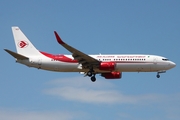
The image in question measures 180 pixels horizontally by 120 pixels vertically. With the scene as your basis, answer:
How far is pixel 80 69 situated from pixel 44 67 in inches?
232

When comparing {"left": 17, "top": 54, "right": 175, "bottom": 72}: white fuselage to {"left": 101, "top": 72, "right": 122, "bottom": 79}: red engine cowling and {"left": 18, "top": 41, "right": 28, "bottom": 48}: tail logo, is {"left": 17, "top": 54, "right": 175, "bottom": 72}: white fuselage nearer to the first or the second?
{"left": 101, "top": 72, "right": 122, "bottom": 79}: red engine cowling

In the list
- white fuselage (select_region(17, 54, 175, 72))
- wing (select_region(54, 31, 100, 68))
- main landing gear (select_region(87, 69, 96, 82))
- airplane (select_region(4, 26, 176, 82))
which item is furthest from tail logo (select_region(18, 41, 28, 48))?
main landing gear (select_region(87, 69, 96, 82))

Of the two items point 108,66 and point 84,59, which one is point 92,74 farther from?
point 108,66

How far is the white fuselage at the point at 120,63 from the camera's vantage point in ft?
251

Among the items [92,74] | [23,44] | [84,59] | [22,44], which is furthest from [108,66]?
[22,44]

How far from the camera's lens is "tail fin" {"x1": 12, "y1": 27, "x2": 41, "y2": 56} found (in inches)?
3201

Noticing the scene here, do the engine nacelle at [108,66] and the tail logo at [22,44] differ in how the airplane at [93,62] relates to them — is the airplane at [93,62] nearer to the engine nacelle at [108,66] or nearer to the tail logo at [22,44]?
the engine nacelle at [108,66]

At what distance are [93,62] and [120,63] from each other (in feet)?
14.6

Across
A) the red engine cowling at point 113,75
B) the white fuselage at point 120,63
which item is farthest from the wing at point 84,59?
the red engine cowling at point 113,75

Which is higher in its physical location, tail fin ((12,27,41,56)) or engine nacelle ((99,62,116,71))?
tail fin ((12,27,41,56))

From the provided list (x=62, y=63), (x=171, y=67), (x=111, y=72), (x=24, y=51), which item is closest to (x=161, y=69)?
(x=171, y=67)

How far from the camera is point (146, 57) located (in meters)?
77.2

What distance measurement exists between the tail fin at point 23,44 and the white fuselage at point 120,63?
88.8 inches

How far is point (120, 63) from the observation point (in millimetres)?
76688
